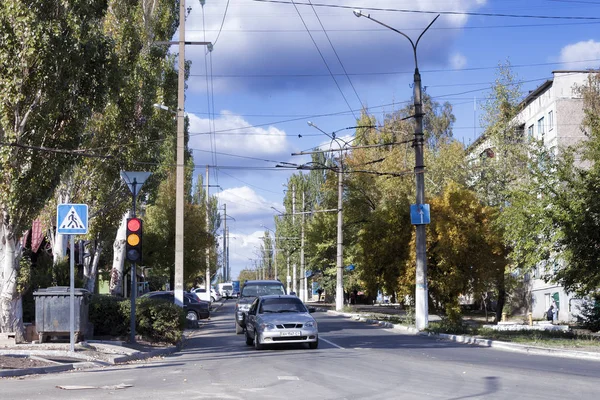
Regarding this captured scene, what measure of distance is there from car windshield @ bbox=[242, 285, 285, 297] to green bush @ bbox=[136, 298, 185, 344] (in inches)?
275

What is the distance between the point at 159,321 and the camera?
22.2 meters

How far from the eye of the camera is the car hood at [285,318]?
67.4 ft

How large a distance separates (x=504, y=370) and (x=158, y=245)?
129 ft

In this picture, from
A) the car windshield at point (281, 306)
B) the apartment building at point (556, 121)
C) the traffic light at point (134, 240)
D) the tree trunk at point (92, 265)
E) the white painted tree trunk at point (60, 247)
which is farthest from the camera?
the apartment building at point (556, 121)

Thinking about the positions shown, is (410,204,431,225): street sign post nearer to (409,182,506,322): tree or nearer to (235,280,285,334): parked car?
(409,182,506,322): tree

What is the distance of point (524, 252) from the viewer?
90.3 feet

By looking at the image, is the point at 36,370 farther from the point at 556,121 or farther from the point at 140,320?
the point at 556,121

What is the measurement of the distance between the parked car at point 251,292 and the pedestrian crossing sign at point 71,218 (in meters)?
11.6

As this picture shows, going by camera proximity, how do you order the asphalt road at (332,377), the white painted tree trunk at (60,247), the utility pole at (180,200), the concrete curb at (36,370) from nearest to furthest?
the asphalt road at (332,377) < the concrete curb at (36,370) < the utility pole at (180,200) < the white painted tree trunk at (60,247)

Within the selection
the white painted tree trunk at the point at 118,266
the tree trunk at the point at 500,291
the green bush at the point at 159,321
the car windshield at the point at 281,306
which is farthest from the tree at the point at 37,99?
the tree trunk at the point at 500,291

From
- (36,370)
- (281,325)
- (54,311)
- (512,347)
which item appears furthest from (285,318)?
(36,370)

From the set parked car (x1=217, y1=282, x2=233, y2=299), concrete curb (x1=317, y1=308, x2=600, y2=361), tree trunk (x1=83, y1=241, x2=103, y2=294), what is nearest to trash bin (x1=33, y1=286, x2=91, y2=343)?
concrete curb (x1=317, y1=308, x2=600, y2=361)

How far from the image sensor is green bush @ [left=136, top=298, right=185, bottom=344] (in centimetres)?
2223

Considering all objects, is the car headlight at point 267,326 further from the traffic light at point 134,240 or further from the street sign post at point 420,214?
the street sign post at point 420,214
